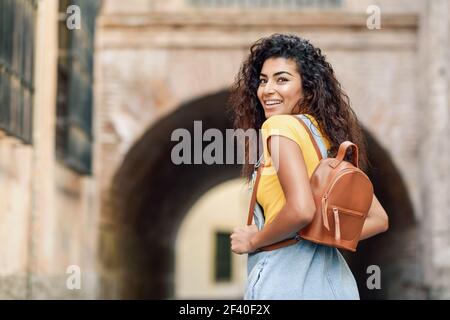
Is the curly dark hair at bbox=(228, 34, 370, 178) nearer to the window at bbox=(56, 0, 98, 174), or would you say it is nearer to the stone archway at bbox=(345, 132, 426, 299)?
the window at bbox=(56, 0, 98, 174)

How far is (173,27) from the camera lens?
10562 millimetres

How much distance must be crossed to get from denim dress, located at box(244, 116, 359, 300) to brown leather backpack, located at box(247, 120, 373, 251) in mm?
31

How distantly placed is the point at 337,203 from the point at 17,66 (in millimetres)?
4932

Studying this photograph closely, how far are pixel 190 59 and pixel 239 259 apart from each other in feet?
51.1

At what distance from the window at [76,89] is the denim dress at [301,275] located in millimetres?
6696

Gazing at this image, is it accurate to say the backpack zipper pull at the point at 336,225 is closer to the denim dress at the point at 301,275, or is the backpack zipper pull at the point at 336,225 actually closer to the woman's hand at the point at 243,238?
the denim dress at the point at 301,275

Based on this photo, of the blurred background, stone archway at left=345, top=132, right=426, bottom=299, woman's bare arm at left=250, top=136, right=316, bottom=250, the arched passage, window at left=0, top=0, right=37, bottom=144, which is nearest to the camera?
woman's bare arm at left=250, top=136, right=316, bottom=250

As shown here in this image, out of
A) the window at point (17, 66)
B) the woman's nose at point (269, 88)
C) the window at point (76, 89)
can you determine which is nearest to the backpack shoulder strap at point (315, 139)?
the woman's nose at point (269, 88)

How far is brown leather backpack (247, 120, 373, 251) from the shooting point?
7.29 feet

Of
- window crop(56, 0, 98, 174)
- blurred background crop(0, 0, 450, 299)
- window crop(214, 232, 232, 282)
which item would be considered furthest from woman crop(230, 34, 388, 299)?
window crop(214, 232, 232, 282)

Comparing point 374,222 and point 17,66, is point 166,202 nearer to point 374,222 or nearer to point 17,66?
point 17,66

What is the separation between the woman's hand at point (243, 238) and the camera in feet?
7.62
